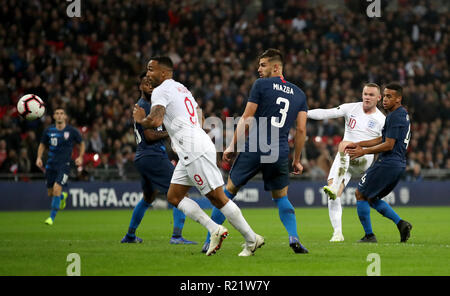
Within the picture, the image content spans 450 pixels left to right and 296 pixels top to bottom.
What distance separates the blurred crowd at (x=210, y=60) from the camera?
2323cm

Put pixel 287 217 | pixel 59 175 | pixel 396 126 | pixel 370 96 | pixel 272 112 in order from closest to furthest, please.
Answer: pixel 272 112, pixel 287 217, pixel 396 126, pixel 370 96, pixel 59 175

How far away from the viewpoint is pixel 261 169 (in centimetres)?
926

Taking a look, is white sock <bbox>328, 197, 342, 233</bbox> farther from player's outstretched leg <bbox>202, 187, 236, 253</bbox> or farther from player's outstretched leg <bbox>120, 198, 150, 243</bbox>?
player's outstretched leg <bbox>120, 198, 150, 243</bbox>

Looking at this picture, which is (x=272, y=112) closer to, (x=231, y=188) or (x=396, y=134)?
(x=231, y=188)

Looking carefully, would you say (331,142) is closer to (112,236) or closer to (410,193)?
(410,193)

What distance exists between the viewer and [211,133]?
22125mm

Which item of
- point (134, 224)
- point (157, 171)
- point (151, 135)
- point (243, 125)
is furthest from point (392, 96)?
point (134, 224)

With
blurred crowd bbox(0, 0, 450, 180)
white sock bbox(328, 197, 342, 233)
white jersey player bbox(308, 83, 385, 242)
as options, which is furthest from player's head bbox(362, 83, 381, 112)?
blurred crowd bbox(0, 0, 450, 180)

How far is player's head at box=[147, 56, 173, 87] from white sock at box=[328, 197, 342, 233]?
4146 millimetres

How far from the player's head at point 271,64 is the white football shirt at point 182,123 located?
43.2 inches

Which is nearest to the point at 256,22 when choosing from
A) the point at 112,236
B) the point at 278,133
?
the point at 112,236

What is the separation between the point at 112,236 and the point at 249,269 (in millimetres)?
5298

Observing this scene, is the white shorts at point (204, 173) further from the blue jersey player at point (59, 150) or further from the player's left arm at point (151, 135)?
the blue jersey player at point (59, 150)

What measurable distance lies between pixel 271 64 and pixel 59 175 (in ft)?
28.1
